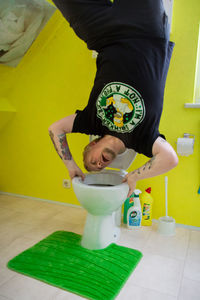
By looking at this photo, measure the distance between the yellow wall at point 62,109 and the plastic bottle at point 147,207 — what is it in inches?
3.2

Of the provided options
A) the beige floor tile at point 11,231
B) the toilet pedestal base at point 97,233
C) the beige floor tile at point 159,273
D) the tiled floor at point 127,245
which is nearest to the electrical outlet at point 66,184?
the tiled floor at point 127,245

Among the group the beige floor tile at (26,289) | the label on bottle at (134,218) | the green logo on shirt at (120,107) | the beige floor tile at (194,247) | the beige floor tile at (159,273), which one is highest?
the green logo on shirt at (120,107)

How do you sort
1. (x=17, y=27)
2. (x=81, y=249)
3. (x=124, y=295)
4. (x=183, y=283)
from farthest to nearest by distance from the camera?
(x=17, y=27) < (x=81, y=249) < (x=183, y=283) < (x=124, y=295)

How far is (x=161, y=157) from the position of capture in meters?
1.40

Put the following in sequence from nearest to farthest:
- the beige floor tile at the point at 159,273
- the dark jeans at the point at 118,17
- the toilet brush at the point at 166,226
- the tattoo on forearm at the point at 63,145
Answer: the beige floor tile at the point at 159,273, the dark jeans at the point at 118,17, the tattoo on forearm at the point at 63,145, the toilet brush at the point at 166,226

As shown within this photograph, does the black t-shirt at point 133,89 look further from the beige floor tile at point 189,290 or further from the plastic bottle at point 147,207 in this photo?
the beige floor tile at point 189,290

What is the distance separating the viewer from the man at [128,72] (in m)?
1.38

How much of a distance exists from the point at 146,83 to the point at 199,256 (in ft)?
3.48

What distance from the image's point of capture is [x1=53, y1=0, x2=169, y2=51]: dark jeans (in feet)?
4.45

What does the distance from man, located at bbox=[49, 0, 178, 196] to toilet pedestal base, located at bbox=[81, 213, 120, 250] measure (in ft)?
0.89

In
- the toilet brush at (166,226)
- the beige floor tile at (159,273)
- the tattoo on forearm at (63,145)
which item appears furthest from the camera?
the toilet brush at (166,226)

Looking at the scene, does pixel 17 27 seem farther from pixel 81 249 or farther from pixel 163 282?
pixel 163 282

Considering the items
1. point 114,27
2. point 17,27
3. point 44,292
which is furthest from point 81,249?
point 17,27

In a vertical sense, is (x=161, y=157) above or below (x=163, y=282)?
above
